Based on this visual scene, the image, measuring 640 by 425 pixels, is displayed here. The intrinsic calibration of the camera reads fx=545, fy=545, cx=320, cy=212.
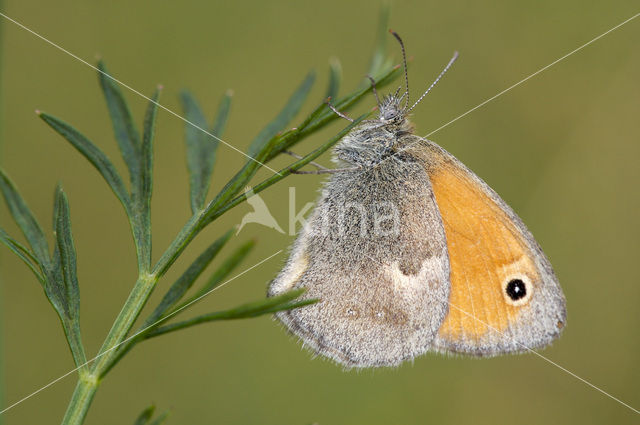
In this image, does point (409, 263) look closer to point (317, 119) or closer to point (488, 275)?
point (488, 275)

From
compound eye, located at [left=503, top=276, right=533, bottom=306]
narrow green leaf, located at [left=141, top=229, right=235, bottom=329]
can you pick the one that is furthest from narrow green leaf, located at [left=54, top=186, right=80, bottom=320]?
compound eye, located at [left=503, top=276, right=533, bottom=306]

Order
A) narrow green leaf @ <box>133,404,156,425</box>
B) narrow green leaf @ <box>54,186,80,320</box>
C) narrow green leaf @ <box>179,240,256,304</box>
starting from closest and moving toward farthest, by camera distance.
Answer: narrow green leaf @ <box>179,240,256,304</box>, narrow green leaf @ <box>133,404,156,425</box>, narrow green leaf @ <box>54,186,80,320</box>

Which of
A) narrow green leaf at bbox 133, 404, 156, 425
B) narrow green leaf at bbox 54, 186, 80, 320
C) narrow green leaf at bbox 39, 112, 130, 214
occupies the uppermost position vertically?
narrow green leaf at bbox 39, 112, 130, 214

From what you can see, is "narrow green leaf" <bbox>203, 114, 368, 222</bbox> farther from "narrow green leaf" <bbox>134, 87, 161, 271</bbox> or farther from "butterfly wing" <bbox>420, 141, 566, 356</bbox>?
"butterfly wing" <bbox>420, 141, 566, 356</bbox>

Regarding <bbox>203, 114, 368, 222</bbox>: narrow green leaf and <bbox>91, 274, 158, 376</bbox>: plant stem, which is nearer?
<bbox>91, 274, 158, 376</bbox>: plant stem

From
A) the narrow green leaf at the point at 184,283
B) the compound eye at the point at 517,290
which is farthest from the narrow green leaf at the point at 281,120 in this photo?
the compound eye at the point at 517,290

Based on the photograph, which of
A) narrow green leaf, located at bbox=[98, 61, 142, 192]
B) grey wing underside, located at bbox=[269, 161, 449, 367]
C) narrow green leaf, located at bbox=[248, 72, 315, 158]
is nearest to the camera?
narrow green leaf, located at bbox=[98, 61, 142, 192]

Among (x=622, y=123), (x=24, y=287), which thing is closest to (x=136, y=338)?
(x=24, y=287)
